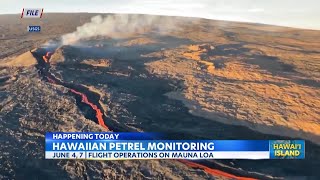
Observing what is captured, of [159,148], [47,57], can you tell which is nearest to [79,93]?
[159,148]

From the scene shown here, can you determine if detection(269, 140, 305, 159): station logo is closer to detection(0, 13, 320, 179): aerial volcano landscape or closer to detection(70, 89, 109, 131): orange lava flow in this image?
detection(0, 13, 320, 179): aerial volcano landscape

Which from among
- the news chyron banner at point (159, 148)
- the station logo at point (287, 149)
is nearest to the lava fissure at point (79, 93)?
the news chyron banner at point (159, 148)

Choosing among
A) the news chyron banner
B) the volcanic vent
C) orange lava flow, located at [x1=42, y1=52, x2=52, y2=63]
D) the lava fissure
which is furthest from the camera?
orange lava flow, located at [x1=42, y1=52, x2=52, y2=63]

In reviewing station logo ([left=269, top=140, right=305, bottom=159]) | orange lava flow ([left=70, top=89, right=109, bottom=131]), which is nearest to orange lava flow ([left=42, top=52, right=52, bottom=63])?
orange lava flow ([left=70, top=89, right=109, bottom=131])

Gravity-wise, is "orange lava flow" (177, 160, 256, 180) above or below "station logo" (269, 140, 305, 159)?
below

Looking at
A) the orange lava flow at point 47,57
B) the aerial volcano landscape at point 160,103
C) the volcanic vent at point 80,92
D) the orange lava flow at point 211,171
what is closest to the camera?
the orange lava flow at point 211,171

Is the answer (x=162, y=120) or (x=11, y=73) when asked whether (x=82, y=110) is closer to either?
(x=162, y=120)

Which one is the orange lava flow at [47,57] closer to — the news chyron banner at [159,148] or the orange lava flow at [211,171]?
the news chyron banner at [159,148]
